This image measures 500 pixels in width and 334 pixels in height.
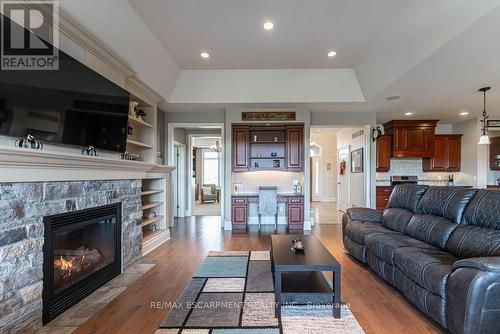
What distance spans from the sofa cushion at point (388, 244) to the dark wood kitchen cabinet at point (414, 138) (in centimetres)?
427

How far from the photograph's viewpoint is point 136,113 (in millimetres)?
4414

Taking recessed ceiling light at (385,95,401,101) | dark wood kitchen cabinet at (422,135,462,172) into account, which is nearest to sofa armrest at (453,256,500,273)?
recessed ceiling light at (385,95,401,101)

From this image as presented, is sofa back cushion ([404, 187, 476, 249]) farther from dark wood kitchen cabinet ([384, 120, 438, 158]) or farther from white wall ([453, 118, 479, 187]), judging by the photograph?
white wall ([453, 118, 479, 187])

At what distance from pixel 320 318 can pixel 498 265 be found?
4.30 ft

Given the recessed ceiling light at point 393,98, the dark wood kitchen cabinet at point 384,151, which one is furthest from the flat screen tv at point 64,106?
the dark wood kitchen cabinet at point 384,151

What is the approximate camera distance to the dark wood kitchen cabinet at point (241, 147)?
5.75 metres

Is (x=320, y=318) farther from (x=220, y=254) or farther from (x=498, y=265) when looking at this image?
(x=220, y=254)

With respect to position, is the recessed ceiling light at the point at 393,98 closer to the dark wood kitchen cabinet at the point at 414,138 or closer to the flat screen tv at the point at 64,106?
the dark wood kitchen cabinet at the point at 414,138

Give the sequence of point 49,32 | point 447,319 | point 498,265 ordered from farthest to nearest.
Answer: point 49,32
point 447,319
point 498,265

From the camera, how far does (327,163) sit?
11.5 metres

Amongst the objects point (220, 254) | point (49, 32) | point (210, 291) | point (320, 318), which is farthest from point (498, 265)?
point (49, 32)

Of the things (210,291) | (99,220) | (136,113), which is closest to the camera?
(210,291)

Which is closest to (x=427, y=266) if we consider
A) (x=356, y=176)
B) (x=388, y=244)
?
(x=388, y=244)

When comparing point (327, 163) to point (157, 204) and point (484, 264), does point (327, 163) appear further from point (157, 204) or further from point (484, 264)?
point (484, 264)
